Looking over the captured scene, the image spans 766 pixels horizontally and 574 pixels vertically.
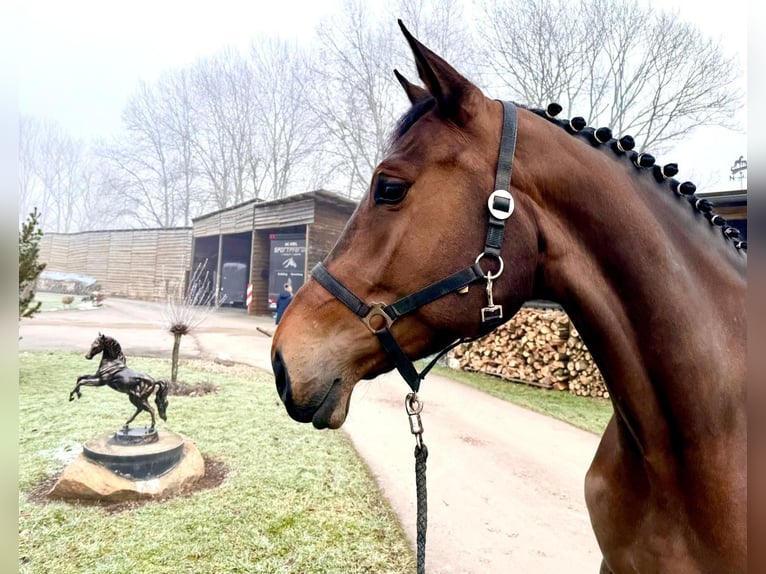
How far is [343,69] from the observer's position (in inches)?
747

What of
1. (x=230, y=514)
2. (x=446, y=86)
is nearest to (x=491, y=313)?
(x=446, y=86)

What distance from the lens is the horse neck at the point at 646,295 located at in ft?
3.73

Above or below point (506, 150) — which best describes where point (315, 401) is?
below

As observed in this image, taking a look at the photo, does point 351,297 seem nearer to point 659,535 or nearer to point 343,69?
point 659,535

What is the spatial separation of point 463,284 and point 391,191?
35 centimetres

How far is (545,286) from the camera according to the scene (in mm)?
1277

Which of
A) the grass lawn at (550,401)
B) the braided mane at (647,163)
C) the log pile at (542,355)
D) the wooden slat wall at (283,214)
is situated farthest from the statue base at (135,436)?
the wooden slat wall at (283,214)

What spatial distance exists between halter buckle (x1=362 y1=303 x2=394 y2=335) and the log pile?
24.9ft

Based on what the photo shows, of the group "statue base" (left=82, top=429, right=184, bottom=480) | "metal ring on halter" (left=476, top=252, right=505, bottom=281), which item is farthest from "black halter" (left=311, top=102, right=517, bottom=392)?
"statue base" (left=82, top=429, right=184, bottom=480)

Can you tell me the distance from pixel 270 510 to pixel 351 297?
3.02 meters

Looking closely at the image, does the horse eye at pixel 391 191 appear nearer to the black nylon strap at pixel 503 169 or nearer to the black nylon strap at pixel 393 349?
the black nylon strap at pixel 503 169

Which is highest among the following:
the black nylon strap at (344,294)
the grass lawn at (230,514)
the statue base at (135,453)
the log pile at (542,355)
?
the black nylon strap at (344,294)

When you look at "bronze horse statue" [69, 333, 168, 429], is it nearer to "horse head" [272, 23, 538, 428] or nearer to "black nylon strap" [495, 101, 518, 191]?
"horse head" [272, 23, 538, 428]

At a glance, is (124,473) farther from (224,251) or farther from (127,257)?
(127,257)
